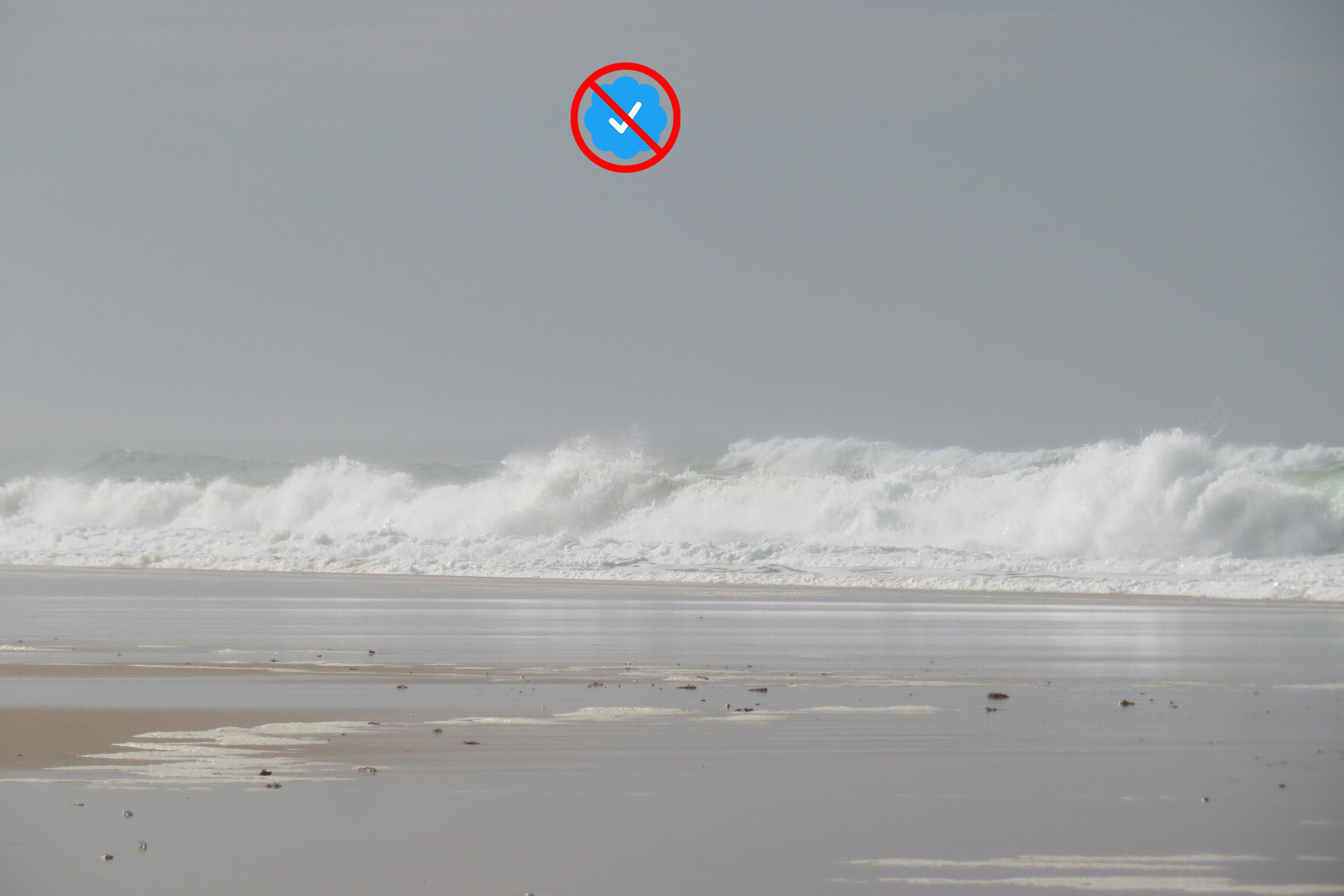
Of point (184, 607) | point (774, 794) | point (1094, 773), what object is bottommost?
point (774, 794)

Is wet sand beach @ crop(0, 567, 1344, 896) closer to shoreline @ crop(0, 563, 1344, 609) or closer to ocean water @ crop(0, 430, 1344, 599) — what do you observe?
shoreline @ crop(0, 563, 1344, 609)

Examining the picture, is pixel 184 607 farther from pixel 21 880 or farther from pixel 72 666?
pixel 21 880

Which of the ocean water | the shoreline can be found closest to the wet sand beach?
the shoreline

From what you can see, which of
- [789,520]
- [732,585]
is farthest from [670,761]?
[789,520]

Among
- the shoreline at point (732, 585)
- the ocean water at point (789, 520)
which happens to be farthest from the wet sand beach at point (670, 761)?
the ocean water at point (789, 520)

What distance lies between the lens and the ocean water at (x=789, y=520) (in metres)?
20.9

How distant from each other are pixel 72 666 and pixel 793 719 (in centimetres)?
496

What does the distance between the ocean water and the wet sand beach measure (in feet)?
30.3

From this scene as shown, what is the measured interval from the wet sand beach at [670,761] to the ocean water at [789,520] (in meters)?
9.25

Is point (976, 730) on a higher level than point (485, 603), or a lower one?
lower

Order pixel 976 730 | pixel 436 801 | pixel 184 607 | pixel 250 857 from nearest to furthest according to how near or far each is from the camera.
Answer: pixel 250 857 → pixel 436 801 → pixel 976 730 → pixel 184 607

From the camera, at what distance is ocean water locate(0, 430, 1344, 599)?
2094 centimetres

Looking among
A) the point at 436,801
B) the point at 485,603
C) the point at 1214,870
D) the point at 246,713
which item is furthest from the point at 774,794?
the point at 485,603

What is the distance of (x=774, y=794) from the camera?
15.9 ft
